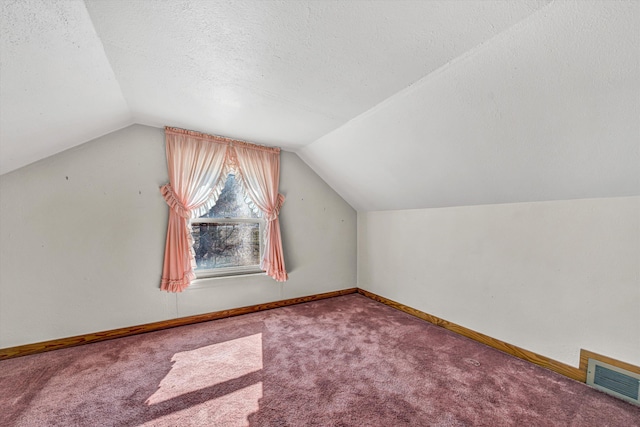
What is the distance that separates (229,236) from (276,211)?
0.62 metres

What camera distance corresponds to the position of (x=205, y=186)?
267 centimetres

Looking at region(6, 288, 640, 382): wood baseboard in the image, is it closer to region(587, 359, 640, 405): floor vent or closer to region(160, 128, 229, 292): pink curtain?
region(587, 359, 640, 405): floor vent

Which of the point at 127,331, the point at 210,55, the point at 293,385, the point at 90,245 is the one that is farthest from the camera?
the point at 127,331

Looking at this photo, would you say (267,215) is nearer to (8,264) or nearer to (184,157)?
(184,157)

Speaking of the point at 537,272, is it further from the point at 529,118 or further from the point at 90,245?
the point at 90,245

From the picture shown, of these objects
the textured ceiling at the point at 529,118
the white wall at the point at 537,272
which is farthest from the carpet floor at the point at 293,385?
the textured ceiling at the point at 529,118

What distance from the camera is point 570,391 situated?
1605mm

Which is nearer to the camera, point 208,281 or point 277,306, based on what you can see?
point 208,281

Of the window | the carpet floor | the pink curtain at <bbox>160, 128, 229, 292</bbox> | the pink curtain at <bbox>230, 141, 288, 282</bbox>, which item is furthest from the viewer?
the pink curtain at <bbox>230, 141, 288, 282</bbox>

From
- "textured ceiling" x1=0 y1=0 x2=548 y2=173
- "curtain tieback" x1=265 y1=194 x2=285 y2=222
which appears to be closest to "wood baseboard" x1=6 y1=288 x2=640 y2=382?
"curtain tieback" x1=265 y1=194 x2=285 y2=222

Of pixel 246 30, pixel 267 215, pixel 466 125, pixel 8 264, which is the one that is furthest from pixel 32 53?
pixel 466 125

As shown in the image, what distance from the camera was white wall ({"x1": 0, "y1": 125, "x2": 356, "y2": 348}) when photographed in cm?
203

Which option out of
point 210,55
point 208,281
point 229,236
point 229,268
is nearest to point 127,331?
point 208,281

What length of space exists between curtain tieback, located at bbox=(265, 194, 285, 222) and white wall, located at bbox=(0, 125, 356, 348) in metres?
0.79
